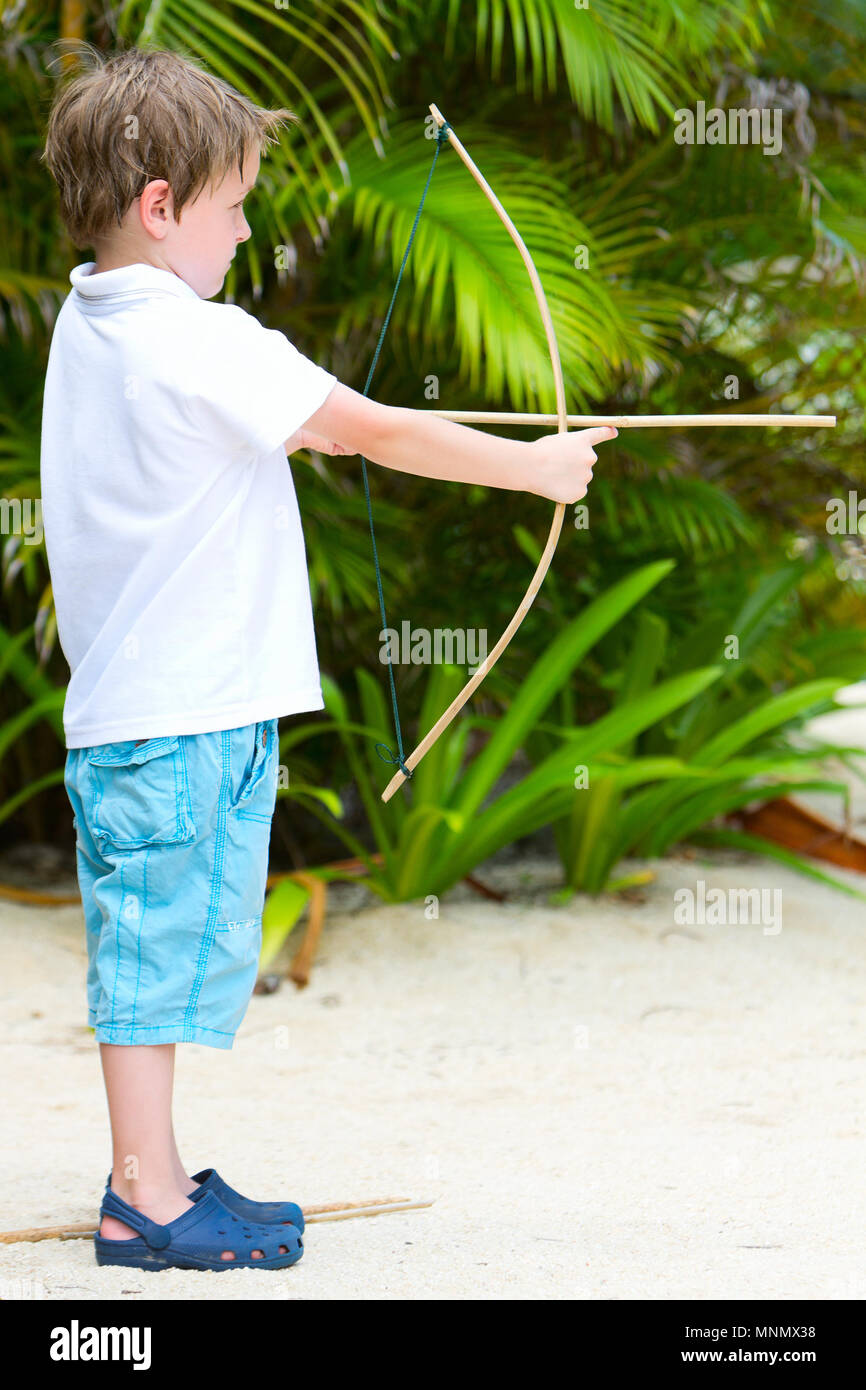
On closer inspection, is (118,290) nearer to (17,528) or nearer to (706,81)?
(17,528)

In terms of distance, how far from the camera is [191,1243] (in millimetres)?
1493

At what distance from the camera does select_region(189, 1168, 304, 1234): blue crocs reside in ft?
5.19

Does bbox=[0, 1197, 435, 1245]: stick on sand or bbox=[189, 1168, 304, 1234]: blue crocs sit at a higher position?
bbox=[189, 1168, 304, 1234]: blue crocs

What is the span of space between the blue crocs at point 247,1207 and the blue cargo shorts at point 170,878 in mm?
206

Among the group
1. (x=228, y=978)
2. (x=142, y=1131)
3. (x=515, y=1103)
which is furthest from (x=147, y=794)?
Result: (x=515, y=1103)

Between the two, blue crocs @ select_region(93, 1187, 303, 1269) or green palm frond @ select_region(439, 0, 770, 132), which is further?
green palm frond @ select_region(439, 0, 770, 132)

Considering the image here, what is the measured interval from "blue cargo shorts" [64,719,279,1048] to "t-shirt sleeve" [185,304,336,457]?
34cm

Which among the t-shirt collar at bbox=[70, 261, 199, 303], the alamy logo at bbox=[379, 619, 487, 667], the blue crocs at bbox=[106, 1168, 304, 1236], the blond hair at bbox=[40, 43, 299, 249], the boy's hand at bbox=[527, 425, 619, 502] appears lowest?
the blue crocs at bbox=[106, 1168, 304, 1236]

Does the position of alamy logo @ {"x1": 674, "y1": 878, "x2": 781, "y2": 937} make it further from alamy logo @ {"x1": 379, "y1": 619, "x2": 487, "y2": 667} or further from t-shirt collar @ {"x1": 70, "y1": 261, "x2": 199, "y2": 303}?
t-shirt collar @ {"x1": 70, "y1": 261, "x2": 199, "y2": 303}

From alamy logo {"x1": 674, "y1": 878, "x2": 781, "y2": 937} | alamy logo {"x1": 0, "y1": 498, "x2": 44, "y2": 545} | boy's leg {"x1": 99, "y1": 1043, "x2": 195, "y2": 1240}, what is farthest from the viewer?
alamy logo {"x1": 674, "y1": 878, "x2": 781, "y2": 937}

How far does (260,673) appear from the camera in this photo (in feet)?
4.87
